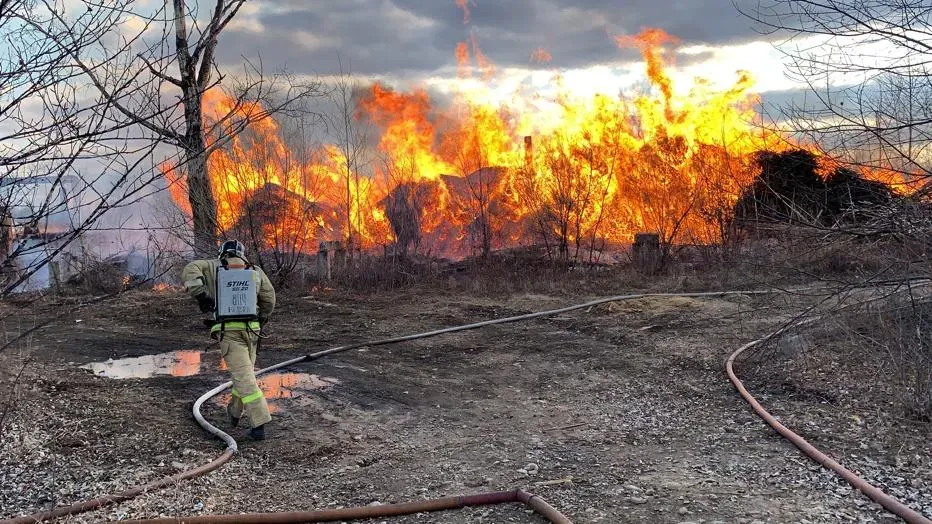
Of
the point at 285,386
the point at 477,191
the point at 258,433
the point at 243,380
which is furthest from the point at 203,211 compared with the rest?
the point at 258,433

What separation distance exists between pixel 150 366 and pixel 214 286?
10.1ft

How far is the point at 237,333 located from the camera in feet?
18.4

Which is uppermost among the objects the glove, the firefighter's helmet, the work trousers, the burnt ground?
the firefighter's helmet

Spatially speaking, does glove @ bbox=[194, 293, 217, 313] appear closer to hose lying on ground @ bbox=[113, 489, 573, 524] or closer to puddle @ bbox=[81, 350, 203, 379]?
puddle @ bbox=[81, 350, 203, 379]

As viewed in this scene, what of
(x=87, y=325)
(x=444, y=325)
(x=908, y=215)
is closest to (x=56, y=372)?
(x=87, y=325)

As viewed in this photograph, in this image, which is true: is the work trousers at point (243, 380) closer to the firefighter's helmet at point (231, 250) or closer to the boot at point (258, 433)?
the boot at point (258, 433)

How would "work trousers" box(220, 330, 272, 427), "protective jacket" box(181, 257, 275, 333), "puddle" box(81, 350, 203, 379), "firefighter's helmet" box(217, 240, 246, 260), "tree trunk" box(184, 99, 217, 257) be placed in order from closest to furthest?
"work trousers" box(220, 330, 272, 427)
"protective jacket" box(181, 257, 275, 333)
"firefighter's helmet" box(217, 240, 246, 260)
"puddle" box(81, 350, 203, 379)
"tree trunk" box(184, 99, 217, 257)

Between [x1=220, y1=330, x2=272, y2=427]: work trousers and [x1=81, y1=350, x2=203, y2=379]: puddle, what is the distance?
230cm

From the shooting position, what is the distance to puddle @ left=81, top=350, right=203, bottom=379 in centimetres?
768

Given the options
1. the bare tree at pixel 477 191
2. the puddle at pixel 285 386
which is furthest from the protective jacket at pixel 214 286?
the bare tree at pixel 477 191

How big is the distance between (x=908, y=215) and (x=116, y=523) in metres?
5.60

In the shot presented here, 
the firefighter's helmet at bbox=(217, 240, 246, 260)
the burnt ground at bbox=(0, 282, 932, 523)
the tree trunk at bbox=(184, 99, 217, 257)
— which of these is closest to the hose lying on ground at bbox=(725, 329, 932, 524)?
the burnt ground at bbox=(0, 282, 932, 523)

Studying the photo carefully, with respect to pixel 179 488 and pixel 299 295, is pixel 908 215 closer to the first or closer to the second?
pixel 179 488

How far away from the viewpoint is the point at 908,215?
4887 millimetres
